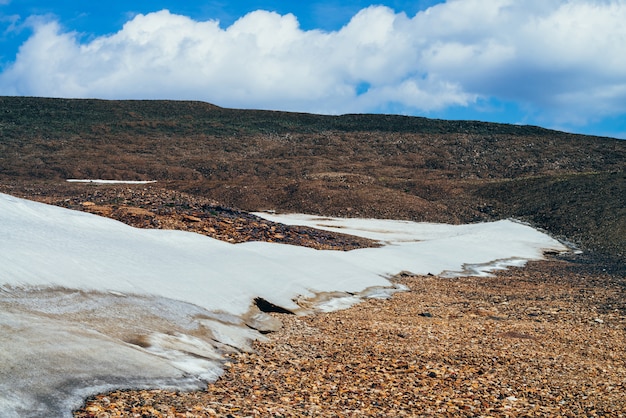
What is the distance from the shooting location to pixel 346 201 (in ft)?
127

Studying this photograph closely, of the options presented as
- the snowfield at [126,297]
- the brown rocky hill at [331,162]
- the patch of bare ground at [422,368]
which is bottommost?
the patch of bare ground at [422,368]

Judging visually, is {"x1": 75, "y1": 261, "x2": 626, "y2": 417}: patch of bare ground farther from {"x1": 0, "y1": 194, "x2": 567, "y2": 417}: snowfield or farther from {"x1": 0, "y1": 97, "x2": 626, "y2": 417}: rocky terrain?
{"x1": 0, "y1": 194, "x2": 567, "y2": 417}: snowfield

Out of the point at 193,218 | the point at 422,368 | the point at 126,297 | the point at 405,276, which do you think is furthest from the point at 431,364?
the point at 193,218

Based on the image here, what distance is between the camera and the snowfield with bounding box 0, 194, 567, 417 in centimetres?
575

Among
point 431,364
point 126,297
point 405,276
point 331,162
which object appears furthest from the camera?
point 331,162

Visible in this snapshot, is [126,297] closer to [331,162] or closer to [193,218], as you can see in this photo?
[193,218]

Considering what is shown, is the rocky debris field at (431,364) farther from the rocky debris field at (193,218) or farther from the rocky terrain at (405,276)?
the rocky debris field at (193,218)

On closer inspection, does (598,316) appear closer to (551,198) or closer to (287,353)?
(287,353)

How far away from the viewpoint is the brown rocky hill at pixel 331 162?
3719 centimetres

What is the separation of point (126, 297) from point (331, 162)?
5222 cm

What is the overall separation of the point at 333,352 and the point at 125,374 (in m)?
3.51

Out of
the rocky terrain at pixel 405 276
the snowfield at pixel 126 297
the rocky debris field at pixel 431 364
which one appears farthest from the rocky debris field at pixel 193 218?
the rocky debris field at pixel 431 364

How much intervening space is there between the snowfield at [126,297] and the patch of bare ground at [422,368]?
1.32 ft

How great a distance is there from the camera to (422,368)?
7883 millimetres
